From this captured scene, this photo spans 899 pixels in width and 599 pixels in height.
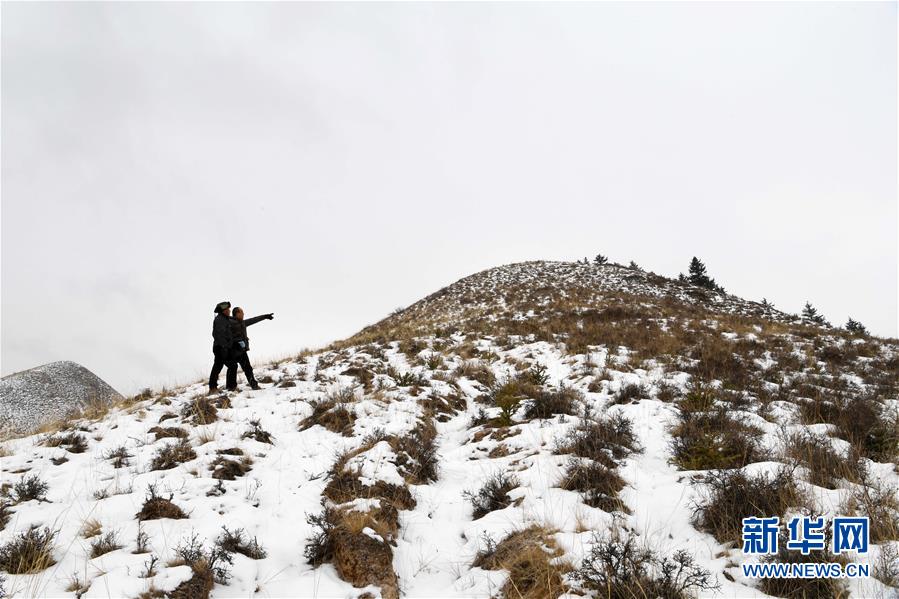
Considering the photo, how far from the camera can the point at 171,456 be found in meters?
5.25

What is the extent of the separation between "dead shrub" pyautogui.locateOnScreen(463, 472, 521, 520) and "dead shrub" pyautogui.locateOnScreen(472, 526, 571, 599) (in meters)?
0.62

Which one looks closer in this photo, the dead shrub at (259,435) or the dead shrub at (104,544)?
the dead shrub at (104,544)

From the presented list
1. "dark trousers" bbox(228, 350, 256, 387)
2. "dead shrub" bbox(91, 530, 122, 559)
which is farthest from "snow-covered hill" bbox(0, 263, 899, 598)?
"dark trousers" bbox(228, 350, 256, 387)

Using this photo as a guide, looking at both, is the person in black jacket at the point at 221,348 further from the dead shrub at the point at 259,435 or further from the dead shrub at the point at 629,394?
the dead shrub at the point at 629,394

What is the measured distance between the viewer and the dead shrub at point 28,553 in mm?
3262

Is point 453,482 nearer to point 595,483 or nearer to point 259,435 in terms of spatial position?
point 595,483

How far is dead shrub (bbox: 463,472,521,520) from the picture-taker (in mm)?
4387

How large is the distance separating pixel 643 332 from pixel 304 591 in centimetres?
1318

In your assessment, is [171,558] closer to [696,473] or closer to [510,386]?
[696,473]

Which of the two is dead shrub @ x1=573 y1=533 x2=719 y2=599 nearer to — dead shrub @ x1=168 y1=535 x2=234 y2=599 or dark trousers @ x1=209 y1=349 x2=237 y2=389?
dead shrub @ x1=168 y1=535 x2=234 y2=599

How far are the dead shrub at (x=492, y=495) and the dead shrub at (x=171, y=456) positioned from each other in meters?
3.57

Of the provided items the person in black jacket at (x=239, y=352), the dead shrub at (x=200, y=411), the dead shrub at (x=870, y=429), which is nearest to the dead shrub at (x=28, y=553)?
the dead shrub at (x=200, y=411)

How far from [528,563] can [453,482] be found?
1831mm

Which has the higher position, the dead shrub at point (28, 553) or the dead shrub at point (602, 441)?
the dead shrub at point (602, 441)
